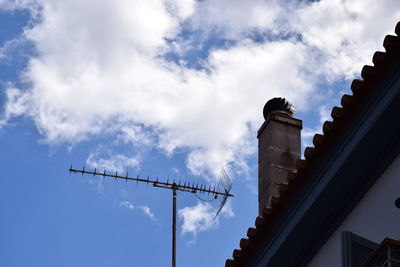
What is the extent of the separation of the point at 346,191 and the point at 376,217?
2.17 ft

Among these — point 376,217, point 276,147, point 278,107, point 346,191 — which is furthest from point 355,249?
point 278,107

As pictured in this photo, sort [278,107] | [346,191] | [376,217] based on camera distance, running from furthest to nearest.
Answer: [278,107]
[346,191]
[376,217]

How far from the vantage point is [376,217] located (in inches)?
387

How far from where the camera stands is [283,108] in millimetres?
14727

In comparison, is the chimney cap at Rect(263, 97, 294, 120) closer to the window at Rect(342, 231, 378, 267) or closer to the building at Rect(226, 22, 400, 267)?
the building at Rect(226, 22, 400, 267)

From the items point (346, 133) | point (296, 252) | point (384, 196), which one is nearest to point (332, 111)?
point (346, 133)

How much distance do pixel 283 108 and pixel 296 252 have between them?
4176 millimetres

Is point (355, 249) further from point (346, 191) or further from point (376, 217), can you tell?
point (346, 191)

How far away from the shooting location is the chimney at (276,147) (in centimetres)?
1395

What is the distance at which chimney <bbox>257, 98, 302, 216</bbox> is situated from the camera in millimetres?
13945

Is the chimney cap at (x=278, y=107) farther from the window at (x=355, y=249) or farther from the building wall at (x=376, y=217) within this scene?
the window at (x=355, y=249)

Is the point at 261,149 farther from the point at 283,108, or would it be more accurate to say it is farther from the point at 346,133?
the point at 346,133

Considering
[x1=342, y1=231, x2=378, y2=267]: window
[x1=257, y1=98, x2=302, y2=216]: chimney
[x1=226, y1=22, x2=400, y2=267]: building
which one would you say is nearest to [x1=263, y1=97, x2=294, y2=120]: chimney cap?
[x1=257, y1=98, x2=302, y2=216]: chimney

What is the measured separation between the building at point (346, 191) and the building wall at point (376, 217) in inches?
0.4
